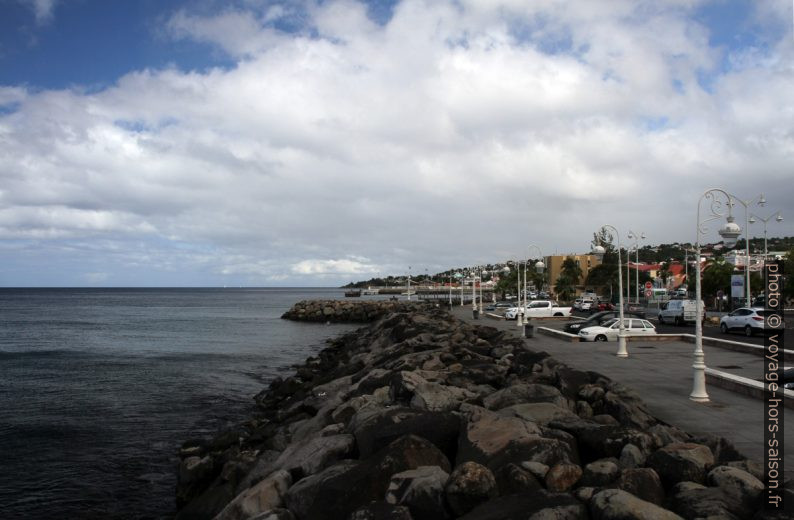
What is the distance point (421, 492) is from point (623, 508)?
6.57 feet

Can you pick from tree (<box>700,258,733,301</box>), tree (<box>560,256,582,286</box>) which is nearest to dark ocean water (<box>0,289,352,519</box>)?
tree (<box>700,258,733,301</box>)

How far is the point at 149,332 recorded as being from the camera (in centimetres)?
5366

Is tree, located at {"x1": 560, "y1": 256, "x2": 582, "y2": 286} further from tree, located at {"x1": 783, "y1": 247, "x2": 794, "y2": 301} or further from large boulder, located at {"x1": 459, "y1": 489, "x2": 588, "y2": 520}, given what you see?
large boulder, located at {"x1": 459, "y1": 489, "x2": 588, "y2": 520}

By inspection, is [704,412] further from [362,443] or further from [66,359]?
[66,359]

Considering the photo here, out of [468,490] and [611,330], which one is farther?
[611,330]

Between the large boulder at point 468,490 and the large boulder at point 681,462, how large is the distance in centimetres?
187

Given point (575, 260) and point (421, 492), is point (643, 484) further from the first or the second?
point (575, 260)

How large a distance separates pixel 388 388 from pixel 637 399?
4554mm

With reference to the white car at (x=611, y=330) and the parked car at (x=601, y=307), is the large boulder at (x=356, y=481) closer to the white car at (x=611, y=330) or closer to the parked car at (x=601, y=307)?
the white car at (x=611, y=330)

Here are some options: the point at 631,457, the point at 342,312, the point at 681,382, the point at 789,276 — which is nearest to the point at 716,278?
the point at 789,276

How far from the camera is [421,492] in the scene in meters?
6.41

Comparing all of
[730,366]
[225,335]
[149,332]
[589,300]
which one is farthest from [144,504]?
[589,300]

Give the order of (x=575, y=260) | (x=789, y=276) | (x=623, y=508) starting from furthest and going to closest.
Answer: (x=575, y=260) → (x=789, y=276) → (x=623, y=508)

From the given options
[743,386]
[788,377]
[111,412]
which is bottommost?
[111,412]
